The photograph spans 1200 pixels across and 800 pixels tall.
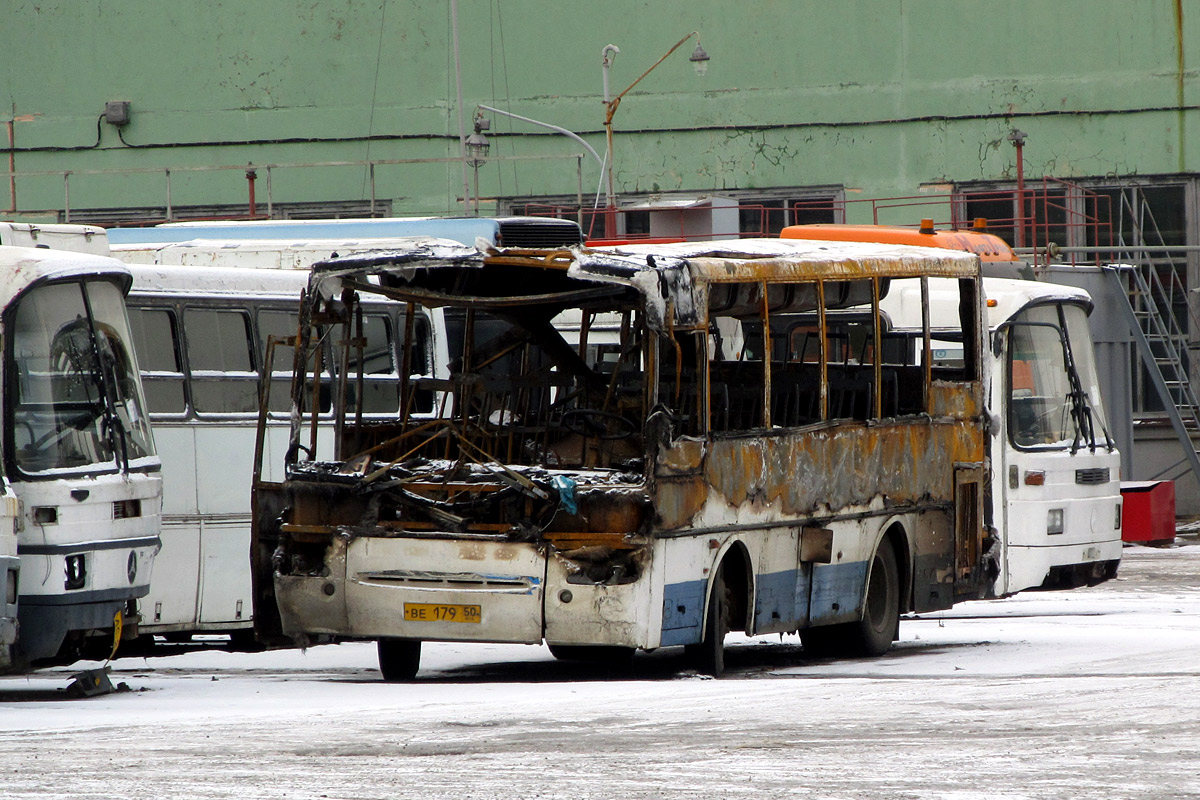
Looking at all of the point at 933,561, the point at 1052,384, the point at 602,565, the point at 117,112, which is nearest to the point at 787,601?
the point at 602,565

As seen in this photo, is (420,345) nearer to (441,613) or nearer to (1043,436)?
(441,613)

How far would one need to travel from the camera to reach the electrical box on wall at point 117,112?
103 feet

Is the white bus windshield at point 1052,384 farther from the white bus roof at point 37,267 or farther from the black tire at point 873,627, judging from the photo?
the white bus roof at point 37,267

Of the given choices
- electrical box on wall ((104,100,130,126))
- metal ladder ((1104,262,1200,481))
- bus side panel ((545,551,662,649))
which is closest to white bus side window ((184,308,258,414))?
bus side panel ((545,551,662,649))

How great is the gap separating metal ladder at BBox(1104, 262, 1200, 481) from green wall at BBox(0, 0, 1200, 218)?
72.7 inches

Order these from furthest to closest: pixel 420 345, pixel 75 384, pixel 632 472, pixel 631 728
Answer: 1. pixel 420 345
2. pixel 632 472
3. pixel 75 384
4. pixel 631 728

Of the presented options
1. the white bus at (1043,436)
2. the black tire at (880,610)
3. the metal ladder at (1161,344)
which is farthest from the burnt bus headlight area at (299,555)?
the metal ladder at (1161,344)

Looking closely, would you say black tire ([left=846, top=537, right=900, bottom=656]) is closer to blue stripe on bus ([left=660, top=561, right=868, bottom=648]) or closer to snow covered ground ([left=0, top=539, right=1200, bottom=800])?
snow covered ground ([left=0, top=539, right=1200, bottom=800])

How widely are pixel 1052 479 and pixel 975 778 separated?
26.7ft

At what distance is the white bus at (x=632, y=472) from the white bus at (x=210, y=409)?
2.65 ft

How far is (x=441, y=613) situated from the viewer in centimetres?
1189

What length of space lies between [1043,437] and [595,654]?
428cm

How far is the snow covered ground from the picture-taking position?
26.2 ft

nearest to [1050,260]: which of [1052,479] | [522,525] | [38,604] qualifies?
[1052,479]
